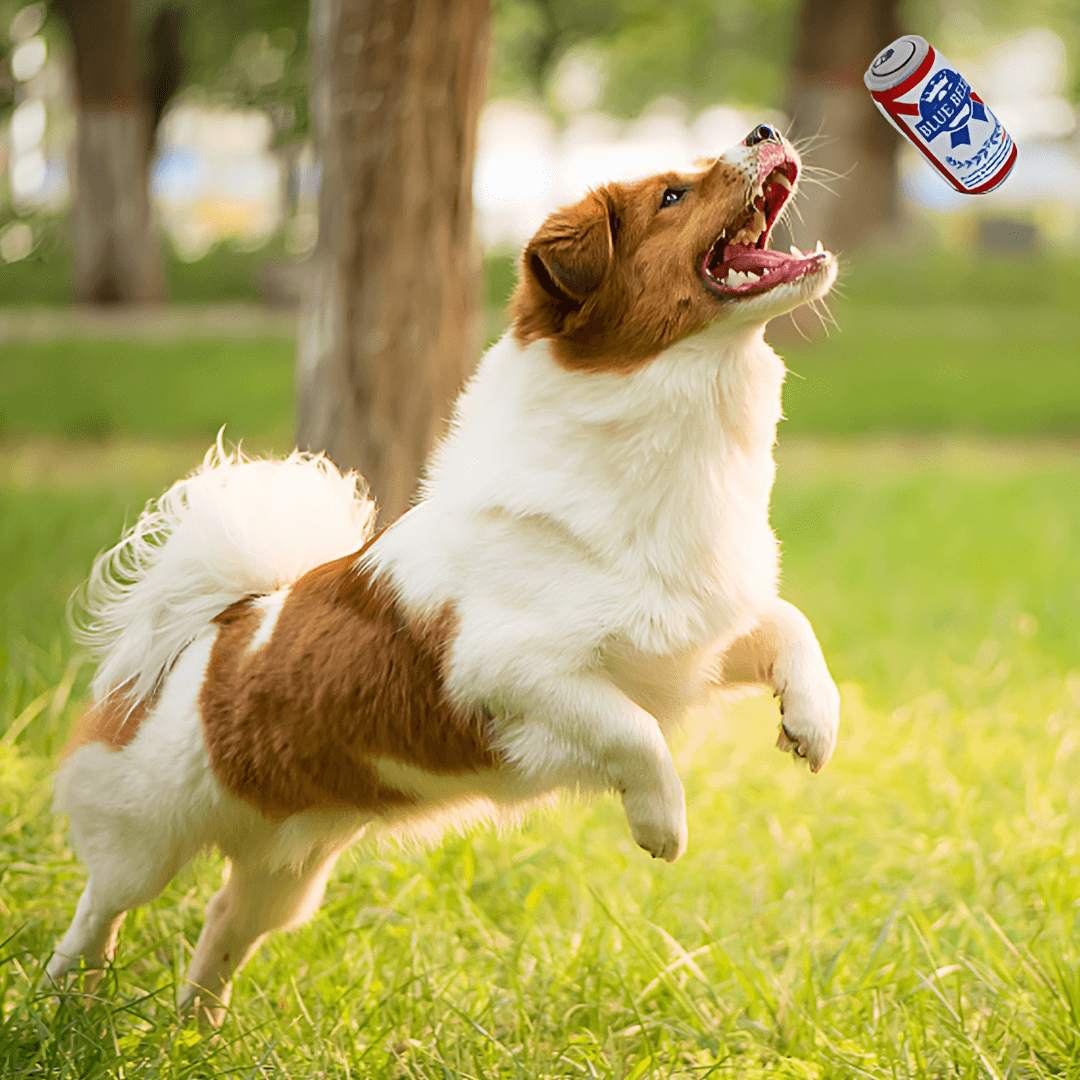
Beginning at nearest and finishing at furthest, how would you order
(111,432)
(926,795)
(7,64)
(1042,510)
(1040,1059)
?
(1040,1059) < (926,795) < (7,64) < (1042,510) < (111,432)

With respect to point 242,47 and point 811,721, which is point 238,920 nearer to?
point 811,721

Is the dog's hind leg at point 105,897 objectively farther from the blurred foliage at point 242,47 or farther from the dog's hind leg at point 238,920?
the blurred foliage at point 242,47

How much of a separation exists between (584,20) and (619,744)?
59.2 feet

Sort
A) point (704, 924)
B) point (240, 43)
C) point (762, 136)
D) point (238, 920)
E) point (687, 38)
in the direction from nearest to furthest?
point (762, 136), point (238, 920), point (704, 924), point (240, 43), point (687, 38)

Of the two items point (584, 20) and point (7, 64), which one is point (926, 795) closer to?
point (7, 64)

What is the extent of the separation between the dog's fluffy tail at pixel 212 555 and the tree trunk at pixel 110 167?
13122mm

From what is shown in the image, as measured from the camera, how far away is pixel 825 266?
7.75 feet

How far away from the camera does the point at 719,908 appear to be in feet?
11.9

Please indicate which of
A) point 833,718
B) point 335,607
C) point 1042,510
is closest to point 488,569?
point 335,607

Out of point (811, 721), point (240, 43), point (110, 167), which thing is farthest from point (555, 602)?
point (240, 43)

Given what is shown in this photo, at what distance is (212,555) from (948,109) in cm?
178

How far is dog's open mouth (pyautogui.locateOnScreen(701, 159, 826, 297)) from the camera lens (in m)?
2.34

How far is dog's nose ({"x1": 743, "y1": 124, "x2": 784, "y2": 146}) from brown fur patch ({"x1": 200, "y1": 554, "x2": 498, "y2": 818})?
1.07 metres

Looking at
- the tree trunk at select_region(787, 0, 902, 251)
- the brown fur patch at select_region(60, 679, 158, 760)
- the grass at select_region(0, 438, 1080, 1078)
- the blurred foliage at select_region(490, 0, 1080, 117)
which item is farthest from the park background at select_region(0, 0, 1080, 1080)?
the blurred foliage at select_region(490, 0, 1080, 117)
